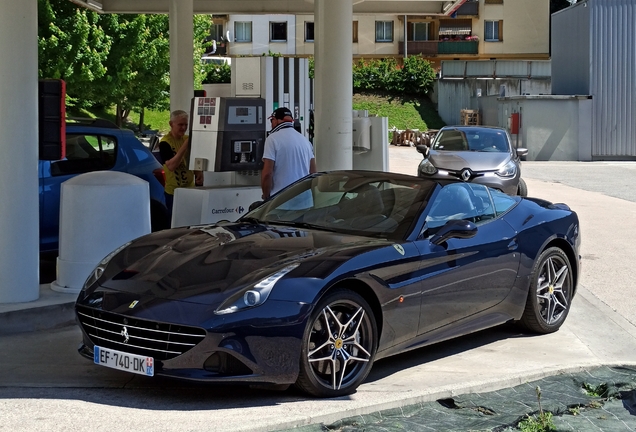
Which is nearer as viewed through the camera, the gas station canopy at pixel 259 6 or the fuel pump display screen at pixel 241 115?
the fuel pump display screen at pixel 241 115

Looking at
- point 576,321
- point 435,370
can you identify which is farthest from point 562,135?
point 435,370

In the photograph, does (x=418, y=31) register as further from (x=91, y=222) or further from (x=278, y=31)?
(x=91, y=222)

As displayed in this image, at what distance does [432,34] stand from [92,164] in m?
62.7

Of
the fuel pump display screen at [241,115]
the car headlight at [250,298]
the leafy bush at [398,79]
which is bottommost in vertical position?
the car headlight at [250,298]

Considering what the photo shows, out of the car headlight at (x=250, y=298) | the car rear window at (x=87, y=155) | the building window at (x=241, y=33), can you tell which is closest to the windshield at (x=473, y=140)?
the car rear window at (x=87, y=155)

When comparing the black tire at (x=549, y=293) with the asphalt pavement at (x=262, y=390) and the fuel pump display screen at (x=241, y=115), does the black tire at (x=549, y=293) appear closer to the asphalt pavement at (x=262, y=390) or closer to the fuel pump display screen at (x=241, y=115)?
the asphalt pavement at (x=262, y=390)

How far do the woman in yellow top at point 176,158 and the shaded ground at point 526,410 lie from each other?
5496 millimetres

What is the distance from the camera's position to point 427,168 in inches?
768

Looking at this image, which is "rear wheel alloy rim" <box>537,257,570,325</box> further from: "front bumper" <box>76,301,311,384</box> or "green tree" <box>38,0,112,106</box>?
"green tree" <box>38,0,112,106</box>

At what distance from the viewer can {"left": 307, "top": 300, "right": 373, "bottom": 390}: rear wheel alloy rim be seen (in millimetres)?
5844

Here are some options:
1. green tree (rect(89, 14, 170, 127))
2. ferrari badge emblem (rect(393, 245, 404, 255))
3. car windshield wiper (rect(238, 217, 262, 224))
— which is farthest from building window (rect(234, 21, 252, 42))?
ferrari badge emblem (rect(393, 245, 404, 255))

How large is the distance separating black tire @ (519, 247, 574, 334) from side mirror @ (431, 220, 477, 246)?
48.4 inches

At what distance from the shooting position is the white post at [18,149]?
26.7 ft

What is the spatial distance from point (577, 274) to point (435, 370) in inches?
83.8
